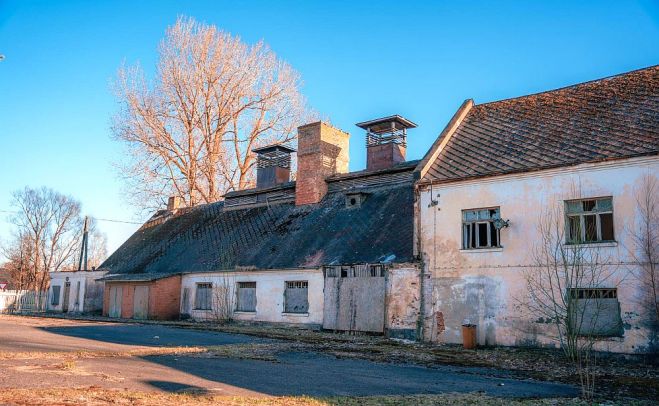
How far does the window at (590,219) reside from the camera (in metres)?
14.9

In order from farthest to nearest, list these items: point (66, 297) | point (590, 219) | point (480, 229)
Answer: point (66, 297) → point (480, 229) → point (590, 219)

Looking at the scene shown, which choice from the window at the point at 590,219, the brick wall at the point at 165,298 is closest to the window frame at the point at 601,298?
the window at the point at 590,219

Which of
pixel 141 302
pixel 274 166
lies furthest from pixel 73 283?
pixel 274 166

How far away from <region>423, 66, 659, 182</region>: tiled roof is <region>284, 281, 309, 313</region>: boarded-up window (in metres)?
6.92

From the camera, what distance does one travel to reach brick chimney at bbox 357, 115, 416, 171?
26500 millimetres

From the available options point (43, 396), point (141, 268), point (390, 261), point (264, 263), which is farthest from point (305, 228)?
point (43, 396)

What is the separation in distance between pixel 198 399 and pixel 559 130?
46.2ft

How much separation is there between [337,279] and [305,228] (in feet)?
15.0

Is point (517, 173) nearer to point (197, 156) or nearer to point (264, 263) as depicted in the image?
point (264, 263)

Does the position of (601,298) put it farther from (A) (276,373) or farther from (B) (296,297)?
(B) (296,297)

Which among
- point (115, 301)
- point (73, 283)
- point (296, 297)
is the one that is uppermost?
point (73, 283)

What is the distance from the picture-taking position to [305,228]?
80.9 feet

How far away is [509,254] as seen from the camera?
52.9ft

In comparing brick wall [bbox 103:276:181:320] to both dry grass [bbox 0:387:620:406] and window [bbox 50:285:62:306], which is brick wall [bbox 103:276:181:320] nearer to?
window [bbox 50:285:62:306]
